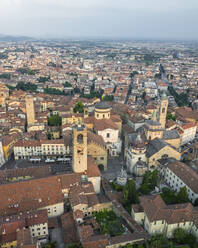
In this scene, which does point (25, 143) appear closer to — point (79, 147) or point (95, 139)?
point (95, 139)

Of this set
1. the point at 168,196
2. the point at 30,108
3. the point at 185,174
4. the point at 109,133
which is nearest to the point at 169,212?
the point at 168,196

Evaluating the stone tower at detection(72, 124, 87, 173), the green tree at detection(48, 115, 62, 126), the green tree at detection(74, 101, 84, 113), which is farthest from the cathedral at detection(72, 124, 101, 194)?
the green tree at detection(74, 101, 84, 113)

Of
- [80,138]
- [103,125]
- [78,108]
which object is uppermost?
[80,138]

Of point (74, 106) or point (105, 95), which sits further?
point (105, 95)

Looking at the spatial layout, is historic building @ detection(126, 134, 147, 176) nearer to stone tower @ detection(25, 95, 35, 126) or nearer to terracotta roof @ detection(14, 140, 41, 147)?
terracotta roof @ detection(14, 140, 41, 147)

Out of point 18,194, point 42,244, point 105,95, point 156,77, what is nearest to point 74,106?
point 105,95

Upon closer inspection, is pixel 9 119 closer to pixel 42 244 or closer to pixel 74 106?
pixel 74 106
